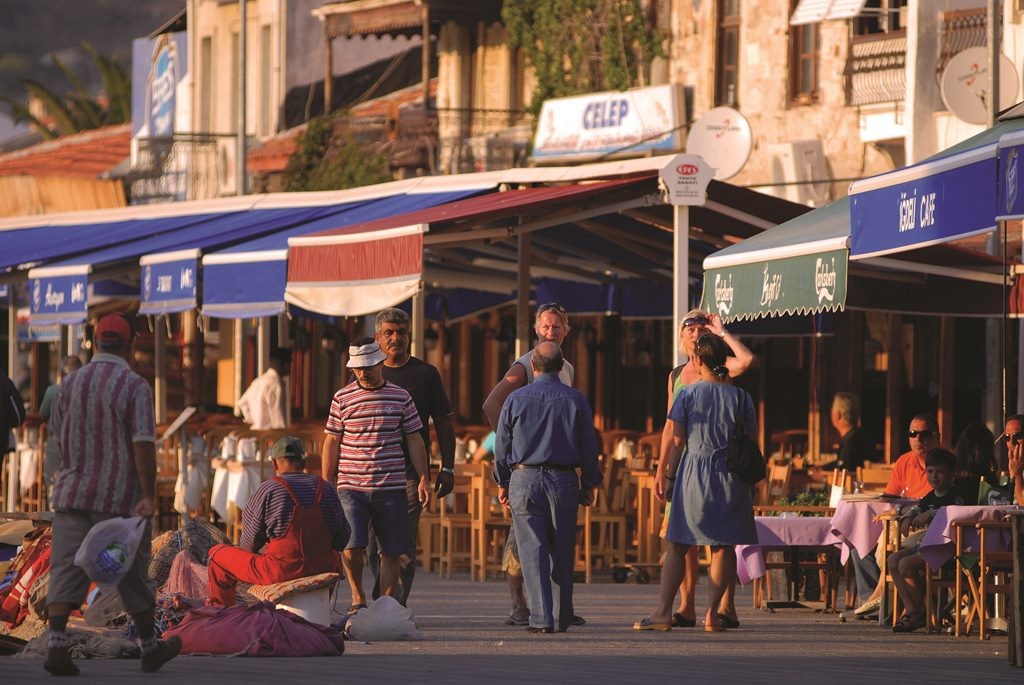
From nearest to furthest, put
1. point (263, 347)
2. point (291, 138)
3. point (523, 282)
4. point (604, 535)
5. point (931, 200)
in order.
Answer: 1. point (931, 200)
2. point (604, 535)
3. point (523, 282)
4. point (263, 347)
5. point (291, 138)

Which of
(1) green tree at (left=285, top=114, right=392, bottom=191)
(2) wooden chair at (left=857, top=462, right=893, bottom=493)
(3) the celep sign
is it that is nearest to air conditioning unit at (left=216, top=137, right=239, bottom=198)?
(1) green tree at (left=285, top=114, right=392, bottom=191)

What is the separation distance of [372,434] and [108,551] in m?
2.55

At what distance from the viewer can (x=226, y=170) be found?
134ft

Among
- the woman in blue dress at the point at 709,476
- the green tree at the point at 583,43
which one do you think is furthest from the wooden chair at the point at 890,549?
the green tree at the point at 583,43

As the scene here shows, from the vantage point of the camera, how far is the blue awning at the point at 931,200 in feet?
39.3

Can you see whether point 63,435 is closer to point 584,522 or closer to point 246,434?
point 584,522

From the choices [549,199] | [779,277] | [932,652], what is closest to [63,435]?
[932,652]

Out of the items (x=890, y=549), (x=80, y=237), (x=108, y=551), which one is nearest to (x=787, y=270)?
(x=890, y=549)

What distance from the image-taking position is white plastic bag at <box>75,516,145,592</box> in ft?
33.9

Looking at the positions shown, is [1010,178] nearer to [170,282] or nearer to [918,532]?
[918,532]

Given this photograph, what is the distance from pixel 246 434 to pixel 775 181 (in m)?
9.46

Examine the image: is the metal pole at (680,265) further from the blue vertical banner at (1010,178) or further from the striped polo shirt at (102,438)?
the striped polo shirt at (102,438)

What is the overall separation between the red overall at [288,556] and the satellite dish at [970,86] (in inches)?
467

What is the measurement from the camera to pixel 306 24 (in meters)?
44.7
